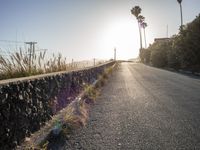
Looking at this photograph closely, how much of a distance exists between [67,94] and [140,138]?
3149mm

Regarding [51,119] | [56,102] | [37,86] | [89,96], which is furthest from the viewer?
[89,96]

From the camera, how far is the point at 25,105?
446cm

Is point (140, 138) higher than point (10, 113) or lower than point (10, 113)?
lower

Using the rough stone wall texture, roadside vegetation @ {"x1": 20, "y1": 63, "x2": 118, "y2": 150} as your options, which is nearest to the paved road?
roadside vegetation @ {"x1": 20, "y1": 63, "x2": 118, "y2": 150}

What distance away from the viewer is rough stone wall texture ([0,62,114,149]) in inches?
149

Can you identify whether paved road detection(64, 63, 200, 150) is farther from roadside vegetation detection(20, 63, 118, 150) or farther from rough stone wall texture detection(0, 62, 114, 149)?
rough stone wall texture detection(0, 62, 114, 149)

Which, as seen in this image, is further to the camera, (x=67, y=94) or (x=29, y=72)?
(x=67, y=94)

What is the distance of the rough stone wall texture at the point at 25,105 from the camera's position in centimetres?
379

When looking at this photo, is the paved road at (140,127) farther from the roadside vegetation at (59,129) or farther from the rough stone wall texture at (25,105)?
the rough stone wall texture at (25,105)

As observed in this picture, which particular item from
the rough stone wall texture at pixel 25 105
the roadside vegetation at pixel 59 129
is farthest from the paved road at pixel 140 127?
the rough stone wall texture at pixel 25 105

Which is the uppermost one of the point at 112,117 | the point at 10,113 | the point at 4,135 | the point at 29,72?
the point at 29,72

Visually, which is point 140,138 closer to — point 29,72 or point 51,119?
point 51,119

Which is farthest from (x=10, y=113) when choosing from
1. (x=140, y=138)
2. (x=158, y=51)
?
(x=158, y=51)

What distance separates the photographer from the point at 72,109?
22.0 ft
